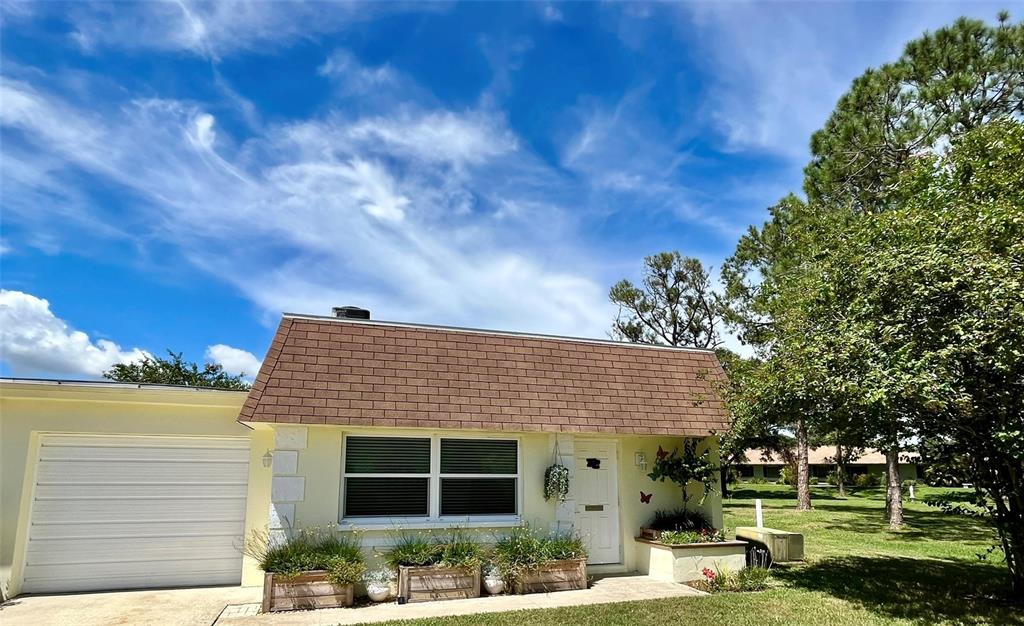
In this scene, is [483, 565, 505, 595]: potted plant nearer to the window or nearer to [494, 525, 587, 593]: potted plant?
[494, 525, 587, 593]: potted plant

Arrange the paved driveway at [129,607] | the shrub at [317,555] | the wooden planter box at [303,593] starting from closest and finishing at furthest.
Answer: the paved driveway at [129,607] < the wooden planter box at [303,593] < the shrub at [317,555]

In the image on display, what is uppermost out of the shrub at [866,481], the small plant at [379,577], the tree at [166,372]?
the tree at [166,372]

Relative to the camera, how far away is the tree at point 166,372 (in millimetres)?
29938

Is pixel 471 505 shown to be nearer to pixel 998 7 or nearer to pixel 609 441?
pixel 609 441

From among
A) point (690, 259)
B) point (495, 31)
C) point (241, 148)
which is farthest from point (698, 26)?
point (690, 259)

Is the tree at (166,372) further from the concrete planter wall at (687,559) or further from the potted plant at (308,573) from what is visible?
the concrete planter wall at (687,559)

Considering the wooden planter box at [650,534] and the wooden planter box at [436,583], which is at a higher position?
the wooden planter box at [650,534]

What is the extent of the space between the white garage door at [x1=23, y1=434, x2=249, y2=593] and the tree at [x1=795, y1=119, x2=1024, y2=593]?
9.75 m

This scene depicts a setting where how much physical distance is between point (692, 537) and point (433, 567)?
4.56 m

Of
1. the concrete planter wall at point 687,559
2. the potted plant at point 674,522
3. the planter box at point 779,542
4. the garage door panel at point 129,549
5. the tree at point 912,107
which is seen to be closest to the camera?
the garage door panel at point 129,549

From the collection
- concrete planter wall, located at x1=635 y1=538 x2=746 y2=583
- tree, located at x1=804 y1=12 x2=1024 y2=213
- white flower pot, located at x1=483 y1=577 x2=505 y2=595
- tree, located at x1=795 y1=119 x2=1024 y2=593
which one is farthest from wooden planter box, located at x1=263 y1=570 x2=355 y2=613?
tree, located at x1=804 y1=12 x2=1024 y2=213

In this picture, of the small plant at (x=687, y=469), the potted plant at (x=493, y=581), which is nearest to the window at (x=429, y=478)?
the potted plant at (x=493, y=581)

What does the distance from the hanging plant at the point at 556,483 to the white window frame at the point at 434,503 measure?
482 mm

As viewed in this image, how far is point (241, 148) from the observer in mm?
11383
